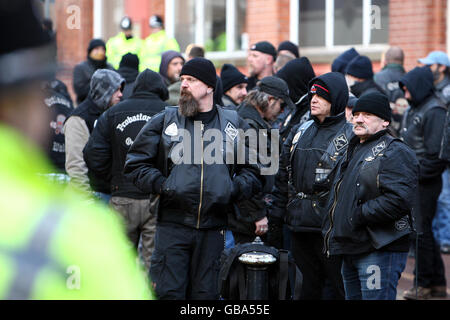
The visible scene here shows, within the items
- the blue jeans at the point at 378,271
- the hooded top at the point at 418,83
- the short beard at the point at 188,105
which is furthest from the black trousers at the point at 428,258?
the short beard at the point at 188,105

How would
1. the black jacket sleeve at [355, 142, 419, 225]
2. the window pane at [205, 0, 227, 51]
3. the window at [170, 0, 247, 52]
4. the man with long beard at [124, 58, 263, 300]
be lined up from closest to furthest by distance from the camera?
the black jacket sleeve at [355, 142, 419, 225], the man with long beard at [124, 58, 263, 300], the window at [170, 0, 247, 52], the window pane at [205, 0, 227, 51]

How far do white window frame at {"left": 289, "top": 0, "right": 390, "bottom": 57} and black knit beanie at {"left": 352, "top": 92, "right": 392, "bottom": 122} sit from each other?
285 inches

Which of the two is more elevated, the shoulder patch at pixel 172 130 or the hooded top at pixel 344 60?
the hooded top at pixel 344 60

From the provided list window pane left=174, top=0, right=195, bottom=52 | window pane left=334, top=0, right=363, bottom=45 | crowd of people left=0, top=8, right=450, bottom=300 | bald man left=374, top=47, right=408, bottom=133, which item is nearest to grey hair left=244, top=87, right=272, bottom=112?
crowd of people left=0, top=8, right=450, bottom=300

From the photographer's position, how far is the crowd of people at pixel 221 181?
4.14ft

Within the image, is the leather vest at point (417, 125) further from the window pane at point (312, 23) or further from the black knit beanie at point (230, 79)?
the window pane at point (312, 23)

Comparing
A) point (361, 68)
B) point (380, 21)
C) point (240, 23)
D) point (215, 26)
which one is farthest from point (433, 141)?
point (215, 26)

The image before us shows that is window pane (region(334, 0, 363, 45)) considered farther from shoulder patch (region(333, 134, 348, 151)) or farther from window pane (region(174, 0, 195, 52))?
shoulder patch (region(333, 134, 348, 151))

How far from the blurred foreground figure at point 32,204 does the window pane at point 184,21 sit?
571 inches

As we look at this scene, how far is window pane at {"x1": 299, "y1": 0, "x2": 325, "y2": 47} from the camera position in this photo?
13.7 meters

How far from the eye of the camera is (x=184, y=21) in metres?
15.7

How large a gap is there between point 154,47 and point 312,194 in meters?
6.70

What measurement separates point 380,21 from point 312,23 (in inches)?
59.2

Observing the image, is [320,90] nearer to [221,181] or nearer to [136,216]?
[221,181]
